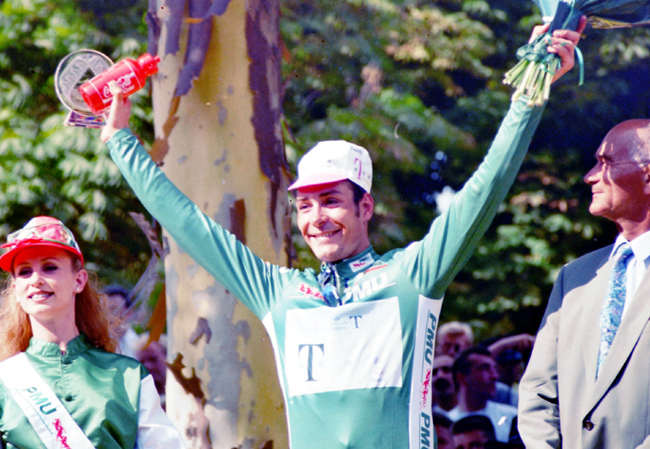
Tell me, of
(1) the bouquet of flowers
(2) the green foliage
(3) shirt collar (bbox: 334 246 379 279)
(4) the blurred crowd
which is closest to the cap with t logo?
(3) shirt collar (bbox: 334 246 379 279)

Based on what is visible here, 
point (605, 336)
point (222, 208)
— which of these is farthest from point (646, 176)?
point (222, 208)

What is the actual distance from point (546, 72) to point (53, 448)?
1.78 m

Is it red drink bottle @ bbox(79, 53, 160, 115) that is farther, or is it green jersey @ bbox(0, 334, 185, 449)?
red drink bottle @ bbox(79, 53, 160, 115)

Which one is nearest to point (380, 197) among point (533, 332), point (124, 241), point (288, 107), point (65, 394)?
point (288, 107)

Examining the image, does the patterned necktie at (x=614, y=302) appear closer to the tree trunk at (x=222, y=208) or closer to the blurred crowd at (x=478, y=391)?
the tree trunk at (x=222, y=208)

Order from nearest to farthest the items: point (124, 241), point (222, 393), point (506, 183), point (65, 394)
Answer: point (506, 183) < point (65, 394) < point (222, 393) < point (124, 241)

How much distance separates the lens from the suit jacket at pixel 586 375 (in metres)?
2.16

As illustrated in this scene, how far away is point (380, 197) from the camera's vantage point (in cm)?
485

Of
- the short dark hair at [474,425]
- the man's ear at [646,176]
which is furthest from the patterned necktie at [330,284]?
the short dark hair at [474,425]

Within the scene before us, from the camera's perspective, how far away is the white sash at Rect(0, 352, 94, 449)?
6.82 ft

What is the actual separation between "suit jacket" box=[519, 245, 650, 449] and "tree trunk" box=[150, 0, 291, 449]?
119cm

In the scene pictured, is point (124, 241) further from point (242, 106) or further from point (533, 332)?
point (533, 332)

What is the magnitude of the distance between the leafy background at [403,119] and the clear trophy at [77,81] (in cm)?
221

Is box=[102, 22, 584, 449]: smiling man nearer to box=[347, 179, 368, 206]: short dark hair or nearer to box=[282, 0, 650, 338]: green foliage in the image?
box=[347, 179, 368, 206]: short dark hair
